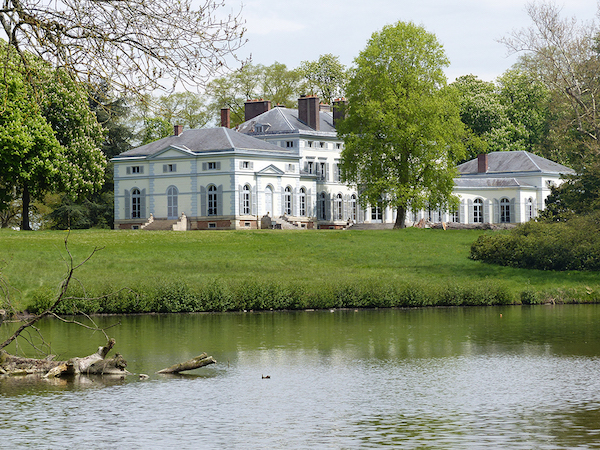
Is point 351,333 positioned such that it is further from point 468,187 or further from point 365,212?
point 468,187

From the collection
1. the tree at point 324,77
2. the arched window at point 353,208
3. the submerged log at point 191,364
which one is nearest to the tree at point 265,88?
the tree at point 324,77

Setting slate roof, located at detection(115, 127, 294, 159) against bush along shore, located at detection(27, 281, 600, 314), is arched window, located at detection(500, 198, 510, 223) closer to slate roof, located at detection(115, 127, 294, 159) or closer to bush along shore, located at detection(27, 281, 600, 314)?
slate roof, located at detection(115, 127, 294, 159)

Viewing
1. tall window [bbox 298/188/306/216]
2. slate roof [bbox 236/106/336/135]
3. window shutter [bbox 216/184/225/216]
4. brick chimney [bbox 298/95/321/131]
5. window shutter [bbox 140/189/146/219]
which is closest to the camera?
window shutter [bbox 216/184/225/216]

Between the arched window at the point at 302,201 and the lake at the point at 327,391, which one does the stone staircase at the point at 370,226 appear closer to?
the arched window at the point at 302,201

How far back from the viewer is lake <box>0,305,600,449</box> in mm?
14422

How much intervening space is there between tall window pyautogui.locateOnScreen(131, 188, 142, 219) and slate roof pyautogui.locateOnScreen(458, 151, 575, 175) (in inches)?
1206

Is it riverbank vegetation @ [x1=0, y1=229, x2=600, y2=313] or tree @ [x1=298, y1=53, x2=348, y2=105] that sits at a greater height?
tree @ [x1=298, y1=53, x2=348, y2=105]

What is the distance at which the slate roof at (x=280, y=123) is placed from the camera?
75250 mm

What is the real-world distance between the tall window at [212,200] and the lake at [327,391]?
35984 millimetres

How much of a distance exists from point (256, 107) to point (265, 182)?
503 inches

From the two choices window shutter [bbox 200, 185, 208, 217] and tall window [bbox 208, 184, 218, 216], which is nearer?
tall window [bbox 208, 184, 218, 216]

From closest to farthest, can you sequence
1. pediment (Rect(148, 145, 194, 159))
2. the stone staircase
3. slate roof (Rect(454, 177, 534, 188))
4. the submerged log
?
the submerged log → pediment (Rect(148, 145, 194, 159)) → the stone staircase → slate roof (Rect(454, 177, 534, 188))

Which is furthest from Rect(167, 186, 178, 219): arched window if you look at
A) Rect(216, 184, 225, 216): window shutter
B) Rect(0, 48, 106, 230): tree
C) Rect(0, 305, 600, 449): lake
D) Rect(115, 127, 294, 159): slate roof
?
Rect(0, 305, 600, 449): lake

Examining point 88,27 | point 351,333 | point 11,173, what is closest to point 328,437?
point 88,27
